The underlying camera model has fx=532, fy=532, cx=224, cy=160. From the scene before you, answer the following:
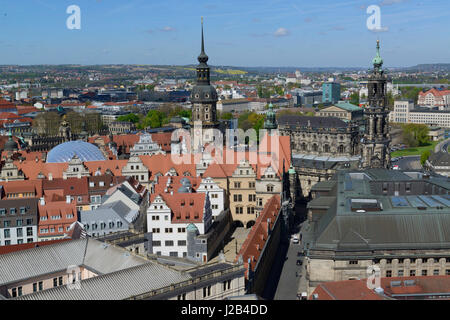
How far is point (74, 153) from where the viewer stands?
93812 millimetres

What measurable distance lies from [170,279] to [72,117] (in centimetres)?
15082

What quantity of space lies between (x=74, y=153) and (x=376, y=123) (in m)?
51.5

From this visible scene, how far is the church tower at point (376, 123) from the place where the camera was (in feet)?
270

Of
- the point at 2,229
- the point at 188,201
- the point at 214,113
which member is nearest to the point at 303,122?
the point at 214,113

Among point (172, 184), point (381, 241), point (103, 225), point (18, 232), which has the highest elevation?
point (172, 184)

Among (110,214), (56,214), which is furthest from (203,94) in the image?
(56,214)

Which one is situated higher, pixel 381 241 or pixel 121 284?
pixel 381 241

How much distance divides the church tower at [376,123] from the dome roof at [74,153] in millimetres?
47260

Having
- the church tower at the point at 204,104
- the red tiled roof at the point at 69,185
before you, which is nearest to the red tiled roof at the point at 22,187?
the red tiled roof at the point at 69,185

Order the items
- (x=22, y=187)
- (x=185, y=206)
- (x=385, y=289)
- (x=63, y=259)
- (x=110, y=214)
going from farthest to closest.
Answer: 1. (x=22, y=187)
2. (x=110, y=214)
3. (x=185, y=206)
4. (x=63, y=259)
5. (x=385, y=289)

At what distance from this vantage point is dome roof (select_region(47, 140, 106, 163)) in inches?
3684

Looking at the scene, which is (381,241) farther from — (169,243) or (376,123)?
(376,123)

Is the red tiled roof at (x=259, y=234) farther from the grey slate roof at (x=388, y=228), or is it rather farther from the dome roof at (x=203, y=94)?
the dome roof at (x=203, y=94)

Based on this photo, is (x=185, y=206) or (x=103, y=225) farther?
(x=185, y=206)
